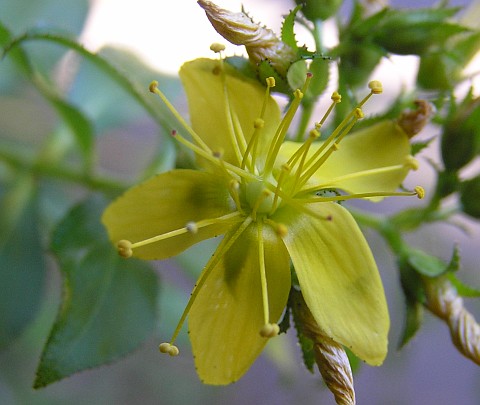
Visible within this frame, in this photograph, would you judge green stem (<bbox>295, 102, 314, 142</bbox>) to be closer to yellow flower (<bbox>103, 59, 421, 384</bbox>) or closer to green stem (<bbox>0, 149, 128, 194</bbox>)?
yellow flower (<bbox>103, 59, 421, 384</bbox>)

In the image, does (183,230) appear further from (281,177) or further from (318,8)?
(318,8)

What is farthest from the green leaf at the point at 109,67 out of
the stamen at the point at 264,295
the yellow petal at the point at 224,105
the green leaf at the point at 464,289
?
the green leaf at the point at 464,289

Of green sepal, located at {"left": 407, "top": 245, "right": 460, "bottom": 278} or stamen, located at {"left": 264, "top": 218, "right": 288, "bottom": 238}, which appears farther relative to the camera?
green sepal, located at {"left": 407, "top": 245, "right": 460, "bottom": 278}

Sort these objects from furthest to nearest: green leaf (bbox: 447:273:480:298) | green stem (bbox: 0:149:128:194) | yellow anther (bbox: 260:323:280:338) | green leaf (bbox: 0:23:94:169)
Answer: green stem (bbox: 0:149:128:194) → green leaf (bbox: 0:23:94:169) → green leaf (bbox: 447:273:480:298) → yellow anther (bbox: 260:323:280:338)

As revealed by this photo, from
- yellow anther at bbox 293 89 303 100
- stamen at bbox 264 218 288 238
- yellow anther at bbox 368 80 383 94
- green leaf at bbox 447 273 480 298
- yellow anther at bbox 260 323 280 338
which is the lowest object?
yellow anther at bbox 260 323 280 338

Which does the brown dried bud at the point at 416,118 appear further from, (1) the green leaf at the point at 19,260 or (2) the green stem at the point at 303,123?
(1) the green leaf at the point at 19,260

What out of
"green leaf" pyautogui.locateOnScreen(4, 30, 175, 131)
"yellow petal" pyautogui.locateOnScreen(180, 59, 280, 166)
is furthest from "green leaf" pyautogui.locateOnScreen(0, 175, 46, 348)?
"yellow petal" pyautogui.locateOnScreen(180, 59, 280, 166)

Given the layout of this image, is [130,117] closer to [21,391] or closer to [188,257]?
[188,257]
